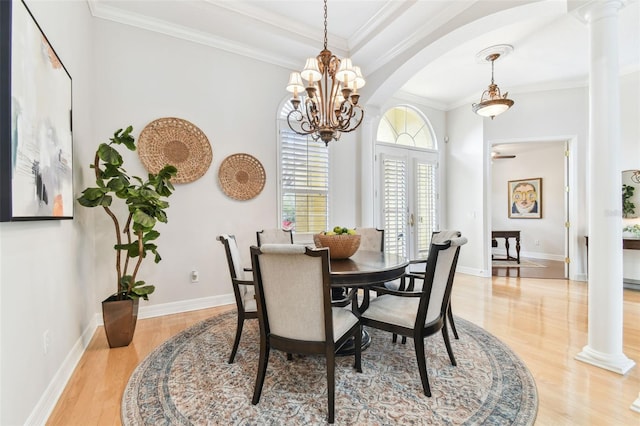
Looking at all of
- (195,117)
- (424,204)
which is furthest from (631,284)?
(195,117)

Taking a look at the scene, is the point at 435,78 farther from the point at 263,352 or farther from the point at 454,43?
the point at 263,352

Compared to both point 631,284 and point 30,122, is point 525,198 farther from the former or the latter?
point 30,122

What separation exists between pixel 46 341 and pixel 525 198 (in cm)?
907

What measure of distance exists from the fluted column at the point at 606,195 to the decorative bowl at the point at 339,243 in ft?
6.14

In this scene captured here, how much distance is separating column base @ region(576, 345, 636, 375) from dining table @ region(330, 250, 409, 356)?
1.56 meters

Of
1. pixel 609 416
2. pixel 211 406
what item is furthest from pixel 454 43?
pixel 211 406

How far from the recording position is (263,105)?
3934 mm

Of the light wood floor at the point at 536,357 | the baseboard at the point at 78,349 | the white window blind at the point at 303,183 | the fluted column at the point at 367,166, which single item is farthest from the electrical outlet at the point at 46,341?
the fluted column at the point at 367,166

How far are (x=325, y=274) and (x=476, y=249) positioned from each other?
4.68 meters

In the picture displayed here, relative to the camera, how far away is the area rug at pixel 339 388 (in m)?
1.64

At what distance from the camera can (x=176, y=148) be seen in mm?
3352

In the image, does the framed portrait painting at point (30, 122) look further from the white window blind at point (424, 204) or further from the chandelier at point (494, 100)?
the white window blind at point (424, 204)

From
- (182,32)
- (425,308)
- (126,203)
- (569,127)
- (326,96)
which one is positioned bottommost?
(425,308)

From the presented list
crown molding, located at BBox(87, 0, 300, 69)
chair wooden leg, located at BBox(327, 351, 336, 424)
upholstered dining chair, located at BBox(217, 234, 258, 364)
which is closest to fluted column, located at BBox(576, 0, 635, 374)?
chair wooden leg, located at BBox(327, 351, 336, 424)
